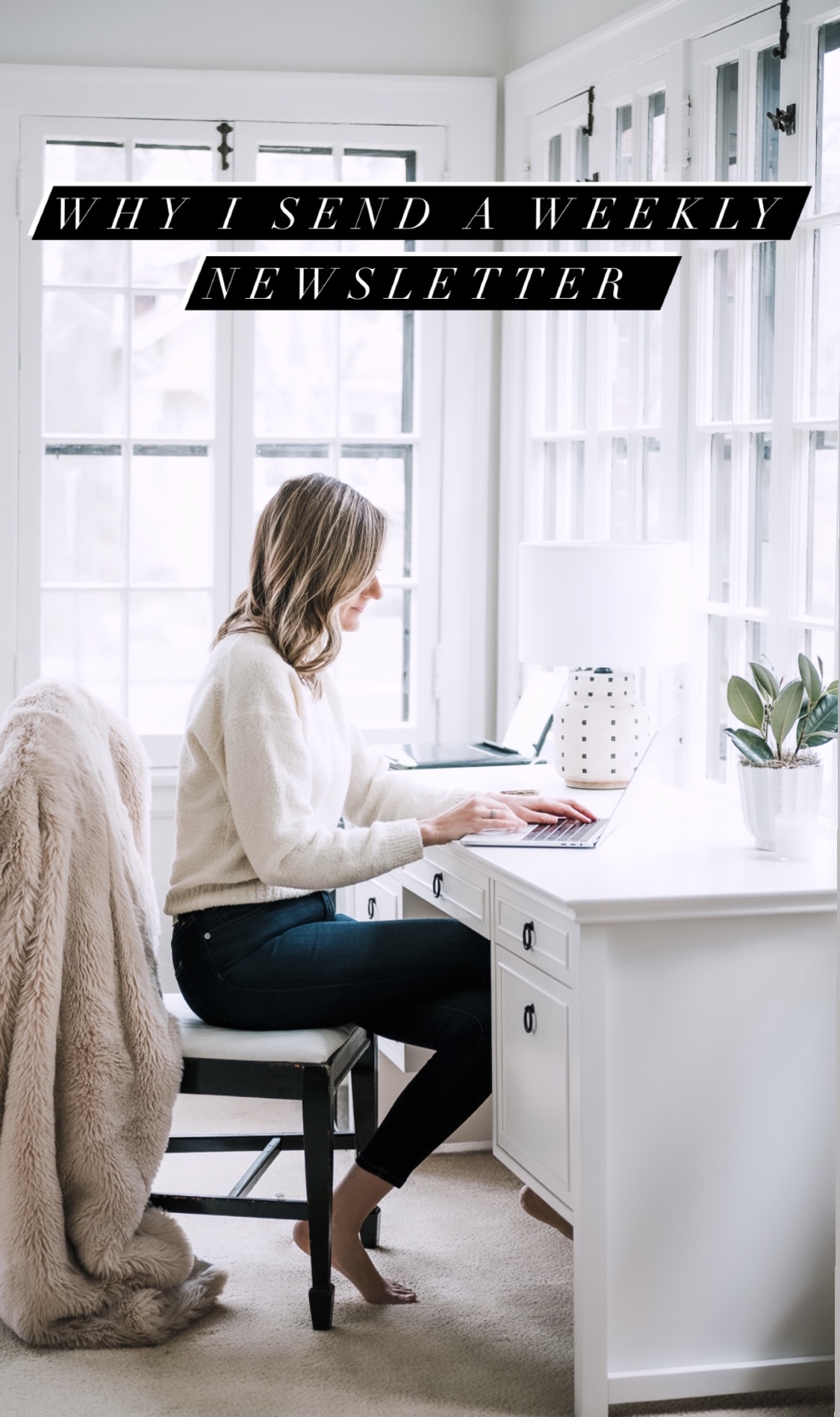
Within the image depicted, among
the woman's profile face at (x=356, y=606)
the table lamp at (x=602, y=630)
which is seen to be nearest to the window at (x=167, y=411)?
the table lamp at (x=602, y=630)

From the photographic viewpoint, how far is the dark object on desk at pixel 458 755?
10.2 feet

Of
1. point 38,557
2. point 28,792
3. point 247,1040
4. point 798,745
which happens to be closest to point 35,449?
point 38,557

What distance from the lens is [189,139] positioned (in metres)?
3.63

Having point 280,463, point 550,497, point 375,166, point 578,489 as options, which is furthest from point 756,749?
point 375,166

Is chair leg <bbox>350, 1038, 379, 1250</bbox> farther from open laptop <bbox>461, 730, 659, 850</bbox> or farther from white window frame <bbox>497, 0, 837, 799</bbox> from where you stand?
white window frame <bbox>497, 0, 837, 799</bbox>

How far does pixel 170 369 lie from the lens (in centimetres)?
370

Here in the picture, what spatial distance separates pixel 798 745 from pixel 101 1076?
46.5 inches

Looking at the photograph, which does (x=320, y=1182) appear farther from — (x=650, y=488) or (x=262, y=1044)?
(x=650, y=488)

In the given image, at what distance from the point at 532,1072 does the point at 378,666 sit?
185 centimetres

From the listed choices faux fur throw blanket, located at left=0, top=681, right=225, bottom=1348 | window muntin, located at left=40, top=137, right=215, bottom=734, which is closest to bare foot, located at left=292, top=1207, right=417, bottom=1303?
faux fur throw blanket, located at left=0, top=681, right=225, bottom=1348

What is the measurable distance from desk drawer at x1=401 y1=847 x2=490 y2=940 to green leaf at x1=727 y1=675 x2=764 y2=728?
481 millimetres

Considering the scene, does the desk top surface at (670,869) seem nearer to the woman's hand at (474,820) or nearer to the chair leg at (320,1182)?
the woman's hand at (474,820)

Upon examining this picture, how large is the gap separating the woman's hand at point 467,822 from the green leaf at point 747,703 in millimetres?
395

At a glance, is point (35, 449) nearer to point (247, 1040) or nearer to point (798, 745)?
point (247, 1040)
